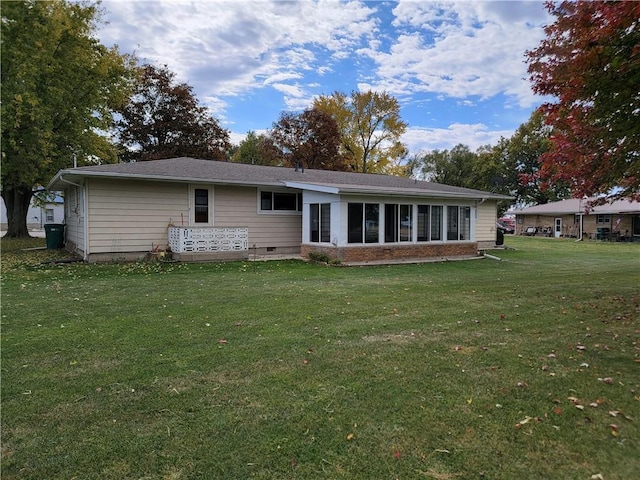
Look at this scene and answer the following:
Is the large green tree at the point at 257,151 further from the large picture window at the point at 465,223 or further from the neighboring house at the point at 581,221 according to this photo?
the neighboring house at the point at 581,221

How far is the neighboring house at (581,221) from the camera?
95.8ft

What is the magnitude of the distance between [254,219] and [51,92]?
12.3 metres

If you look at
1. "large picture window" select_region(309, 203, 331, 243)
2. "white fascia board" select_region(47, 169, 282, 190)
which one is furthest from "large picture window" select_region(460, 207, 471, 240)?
"white fascia board" select_region(47, 169, 282, 190)

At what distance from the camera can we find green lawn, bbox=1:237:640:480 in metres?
2.43

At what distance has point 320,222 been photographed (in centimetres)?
1384

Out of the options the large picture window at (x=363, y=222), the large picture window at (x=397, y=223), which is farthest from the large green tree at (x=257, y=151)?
the large picture window at (x=363, y=222)

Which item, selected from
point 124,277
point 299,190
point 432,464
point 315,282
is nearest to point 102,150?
point 299,190

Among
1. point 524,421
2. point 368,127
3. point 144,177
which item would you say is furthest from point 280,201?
point 368,127

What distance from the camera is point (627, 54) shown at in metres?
5.16

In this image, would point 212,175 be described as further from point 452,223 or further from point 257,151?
point 257,151

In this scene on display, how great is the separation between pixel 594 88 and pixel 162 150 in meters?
30.0

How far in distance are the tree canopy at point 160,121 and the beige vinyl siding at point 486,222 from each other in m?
21.4

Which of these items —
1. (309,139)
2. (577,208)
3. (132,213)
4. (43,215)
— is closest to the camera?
(132,213)

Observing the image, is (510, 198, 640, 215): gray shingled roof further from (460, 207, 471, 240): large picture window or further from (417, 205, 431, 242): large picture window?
(417, 205, 431, 242): large picture window
